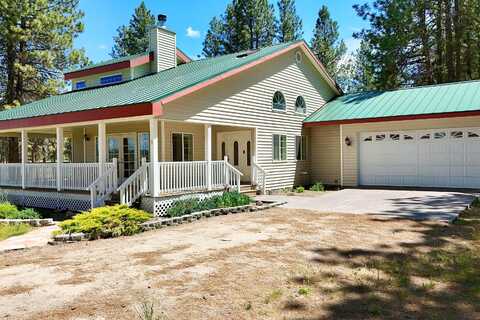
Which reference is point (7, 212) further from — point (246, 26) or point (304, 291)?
point (246, 26)

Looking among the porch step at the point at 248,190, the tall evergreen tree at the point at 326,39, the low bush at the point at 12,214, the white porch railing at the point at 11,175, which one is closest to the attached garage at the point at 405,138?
the porch step at the point at 248,190

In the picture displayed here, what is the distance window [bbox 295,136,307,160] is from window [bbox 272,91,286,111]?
5.51 feet

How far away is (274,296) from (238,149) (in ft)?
38.7

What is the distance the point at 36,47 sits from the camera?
2325 cm

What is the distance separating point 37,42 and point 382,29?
2082 centimetres

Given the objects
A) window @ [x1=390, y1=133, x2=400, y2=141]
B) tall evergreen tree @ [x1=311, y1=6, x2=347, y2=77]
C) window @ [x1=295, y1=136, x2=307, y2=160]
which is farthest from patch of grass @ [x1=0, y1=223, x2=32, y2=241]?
tall evergreen tree @ [x1=311, y1=6, x2=347, y2=77]

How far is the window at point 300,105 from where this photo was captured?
17.6m

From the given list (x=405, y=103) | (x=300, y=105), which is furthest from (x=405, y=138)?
(x=300, y=105)

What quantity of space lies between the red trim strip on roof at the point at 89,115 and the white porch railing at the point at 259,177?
5692mm

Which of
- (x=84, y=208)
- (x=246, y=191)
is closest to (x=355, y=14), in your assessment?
(x=246, y=191)

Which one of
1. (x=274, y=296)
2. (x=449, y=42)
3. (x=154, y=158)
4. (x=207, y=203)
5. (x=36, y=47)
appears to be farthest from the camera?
(x=449, y=42)

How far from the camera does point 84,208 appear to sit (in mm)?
11969

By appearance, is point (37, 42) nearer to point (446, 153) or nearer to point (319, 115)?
point (319, 115)

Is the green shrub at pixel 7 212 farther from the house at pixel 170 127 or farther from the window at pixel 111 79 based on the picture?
the window at pixel 111 79
